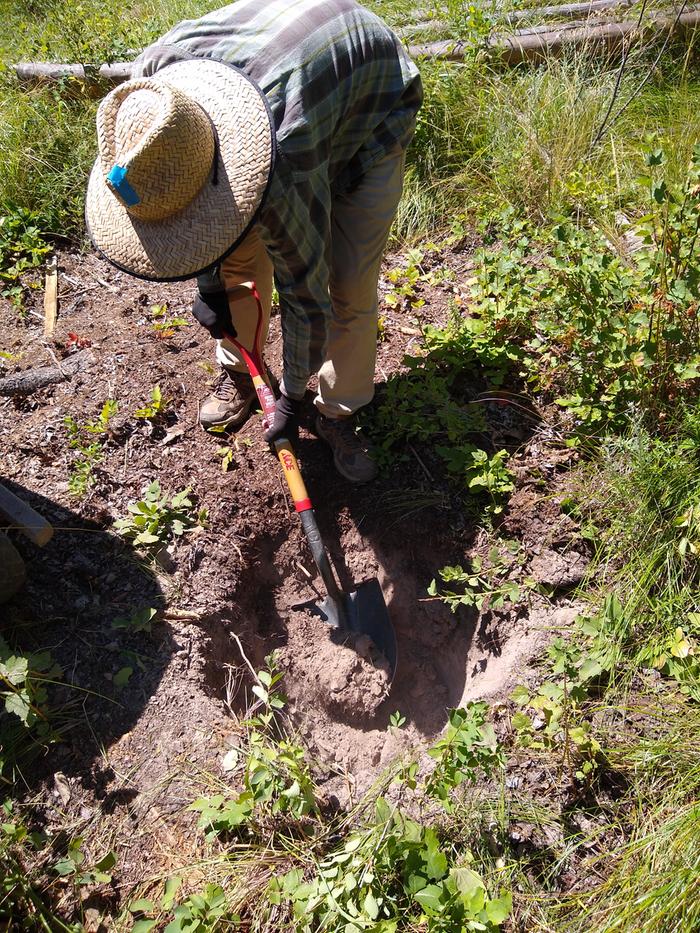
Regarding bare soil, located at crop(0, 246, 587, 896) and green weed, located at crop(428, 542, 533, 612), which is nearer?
bare soil, located at crop(0, 246, 587, 896)

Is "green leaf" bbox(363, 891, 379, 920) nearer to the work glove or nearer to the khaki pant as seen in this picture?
the khaki pant

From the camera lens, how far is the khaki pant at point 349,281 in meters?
2.49

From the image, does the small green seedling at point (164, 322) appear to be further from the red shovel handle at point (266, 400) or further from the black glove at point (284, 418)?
the black glove at point (284, 418)

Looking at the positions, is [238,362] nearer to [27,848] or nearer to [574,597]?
[574,597]

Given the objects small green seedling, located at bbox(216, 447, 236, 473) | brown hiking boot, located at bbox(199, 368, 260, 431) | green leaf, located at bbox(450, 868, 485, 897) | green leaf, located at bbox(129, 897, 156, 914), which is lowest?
green leaf, located at bbox(450, 868, 485, 897)

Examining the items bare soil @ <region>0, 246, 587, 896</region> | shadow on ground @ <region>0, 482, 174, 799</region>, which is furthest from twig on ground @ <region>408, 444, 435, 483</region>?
shadow on ground @ <region>0, 482, 174, 799</region>

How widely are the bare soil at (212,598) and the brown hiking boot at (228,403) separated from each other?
75 mm

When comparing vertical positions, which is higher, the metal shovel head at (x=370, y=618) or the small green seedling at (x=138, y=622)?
the small green seedling at (x=138, y=622)

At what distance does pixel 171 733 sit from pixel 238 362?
5.10ft

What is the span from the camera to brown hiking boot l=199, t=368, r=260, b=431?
308cm

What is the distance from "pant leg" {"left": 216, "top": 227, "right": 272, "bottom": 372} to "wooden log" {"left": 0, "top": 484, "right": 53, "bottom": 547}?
1.03 m

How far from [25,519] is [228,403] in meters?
0.99

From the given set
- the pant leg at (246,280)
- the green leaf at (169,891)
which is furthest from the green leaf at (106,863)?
the pant leg at (246,280)

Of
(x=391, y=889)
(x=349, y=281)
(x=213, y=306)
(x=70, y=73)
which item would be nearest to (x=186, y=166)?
(x=213, y=306)
